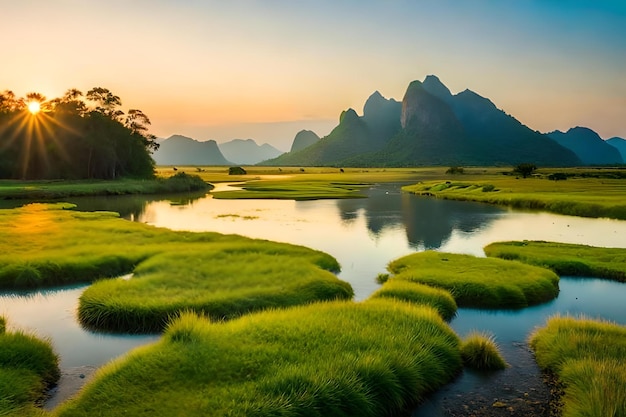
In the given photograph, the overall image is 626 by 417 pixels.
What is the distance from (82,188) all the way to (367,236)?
6330cm

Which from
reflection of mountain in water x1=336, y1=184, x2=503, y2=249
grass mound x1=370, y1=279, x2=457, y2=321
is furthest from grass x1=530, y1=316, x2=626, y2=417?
reflection of mountain in water x1=336, y1=184, x2=503, y2=249

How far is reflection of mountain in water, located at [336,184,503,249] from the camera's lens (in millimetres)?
41062

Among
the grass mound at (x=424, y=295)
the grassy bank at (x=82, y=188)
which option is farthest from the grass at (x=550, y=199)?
the grassy bank at (x=82, y=188)

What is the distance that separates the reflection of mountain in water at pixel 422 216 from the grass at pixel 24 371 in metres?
27.2

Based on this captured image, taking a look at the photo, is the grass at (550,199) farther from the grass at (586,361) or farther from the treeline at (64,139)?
the treeline at (64,139)

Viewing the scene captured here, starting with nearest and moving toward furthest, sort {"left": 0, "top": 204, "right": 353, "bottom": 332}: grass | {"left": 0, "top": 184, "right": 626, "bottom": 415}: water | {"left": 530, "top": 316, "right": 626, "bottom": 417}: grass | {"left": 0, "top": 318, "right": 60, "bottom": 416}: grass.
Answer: {"left": 530, "top": 316, "right": 626, "bottom": 417}: grass < {"left": 0, "top": 318, "right": 60, "bottom": 416}: grass < {"left": 0, "top": 184, "right": 626, "bottom": 415}: water < {"left": 0, "top": 204, "right": 353, "bottom": 332}: grass

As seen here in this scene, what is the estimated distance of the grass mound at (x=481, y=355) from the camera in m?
14.1

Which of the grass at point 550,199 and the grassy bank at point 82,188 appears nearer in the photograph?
the grass at point 550,199

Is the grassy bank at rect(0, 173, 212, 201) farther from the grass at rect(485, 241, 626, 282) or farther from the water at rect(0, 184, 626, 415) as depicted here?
the grass at rect(485, 241, 626, 282)

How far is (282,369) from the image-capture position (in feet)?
37.4

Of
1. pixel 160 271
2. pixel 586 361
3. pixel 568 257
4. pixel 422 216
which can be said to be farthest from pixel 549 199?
pixel 160 271

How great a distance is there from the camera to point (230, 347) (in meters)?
12.7

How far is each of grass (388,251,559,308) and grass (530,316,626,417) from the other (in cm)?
432

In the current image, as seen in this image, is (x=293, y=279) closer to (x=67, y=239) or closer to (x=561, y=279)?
(x=561, y=279)
